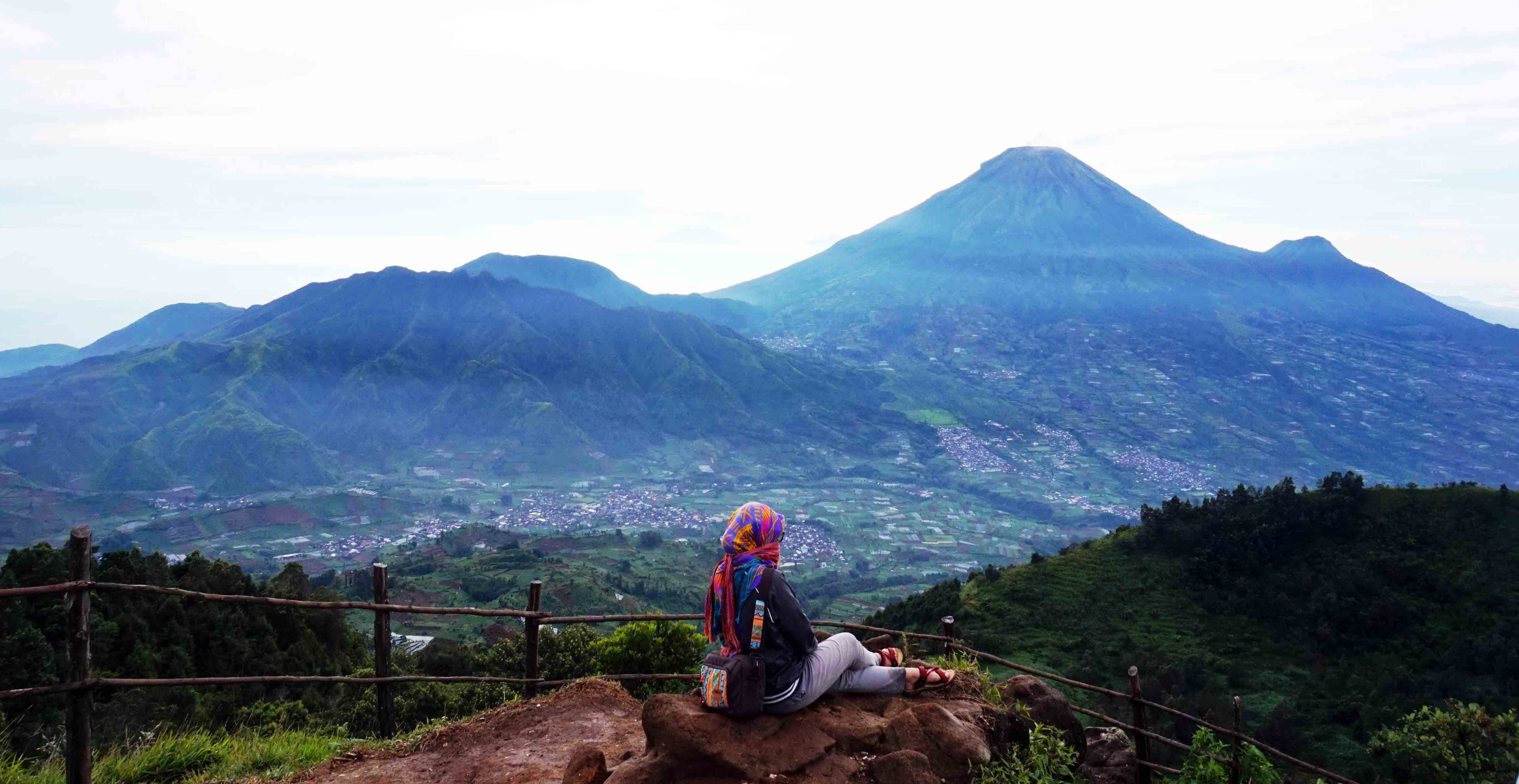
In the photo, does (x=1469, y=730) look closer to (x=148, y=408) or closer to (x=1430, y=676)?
(x=1430, y=676)

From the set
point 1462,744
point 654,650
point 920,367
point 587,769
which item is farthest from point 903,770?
point 920,367

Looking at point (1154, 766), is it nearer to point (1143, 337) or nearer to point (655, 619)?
point (655, 619)

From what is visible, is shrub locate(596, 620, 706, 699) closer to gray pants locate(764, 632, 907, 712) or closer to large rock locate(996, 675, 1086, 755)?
large rock locate(996, 675, 1086, 755)

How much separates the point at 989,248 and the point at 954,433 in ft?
180

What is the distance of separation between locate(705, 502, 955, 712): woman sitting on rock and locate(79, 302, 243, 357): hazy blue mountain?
6345 inches

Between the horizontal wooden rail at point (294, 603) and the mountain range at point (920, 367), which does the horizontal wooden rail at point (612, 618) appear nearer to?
the horizontal wooden rail at point (294, 603)

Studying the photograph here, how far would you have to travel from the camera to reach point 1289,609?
23.0 meters

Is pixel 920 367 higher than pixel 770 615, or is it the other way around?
pixel 770 615

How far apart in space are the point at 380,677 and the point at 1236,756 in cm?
562

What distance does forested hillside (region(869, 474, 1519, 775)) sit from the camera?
58.9 feet

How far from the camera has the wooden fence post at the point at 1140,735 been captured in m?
5.44

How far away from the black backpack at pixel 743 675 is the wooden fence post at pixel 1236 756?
3.17 meters

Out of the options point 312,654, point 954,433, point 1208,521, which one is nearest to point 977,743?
point 312,654

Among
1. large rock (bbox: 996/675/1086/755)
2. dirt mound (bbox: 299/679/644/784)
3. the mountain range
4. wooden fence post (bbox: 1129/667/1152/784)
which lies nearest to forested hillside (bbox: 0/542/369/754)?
dirt mound (bbox: 299/679/644/784)
